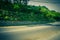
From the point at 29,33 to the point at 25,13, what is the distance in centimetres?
210

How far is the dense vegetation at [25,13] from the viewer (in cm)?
520

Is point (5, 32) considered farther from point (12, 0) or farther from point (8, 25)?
point (12, 0)

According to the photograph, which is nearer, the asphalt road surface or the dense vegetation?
the asphalt road surface

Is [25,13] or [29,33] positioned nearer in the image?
[29,33]

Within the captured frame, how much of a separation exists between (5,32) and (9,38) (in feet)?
1.05

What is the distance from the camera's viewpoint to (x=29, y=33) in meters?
3.76

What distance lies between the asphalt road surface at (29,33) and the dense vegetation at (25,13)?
1.04 m

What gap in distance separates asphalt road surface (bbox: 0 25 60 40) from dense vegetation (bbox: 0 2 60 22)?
41.0 inches

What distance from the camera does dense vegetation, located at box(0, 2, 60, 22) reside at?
17.1ft

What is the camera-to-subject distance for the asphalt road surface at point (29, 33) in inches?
140

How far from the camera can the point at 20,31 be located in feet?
12.7

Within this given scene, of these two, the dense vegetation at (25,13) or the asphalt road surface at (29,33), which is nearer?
the asphalt road surface at (29,33)

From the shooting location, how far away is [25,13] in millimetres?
5777

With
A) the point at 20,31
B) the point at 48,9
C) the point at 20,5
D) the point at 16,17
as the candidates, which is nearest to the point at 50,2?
the point at 48,9
